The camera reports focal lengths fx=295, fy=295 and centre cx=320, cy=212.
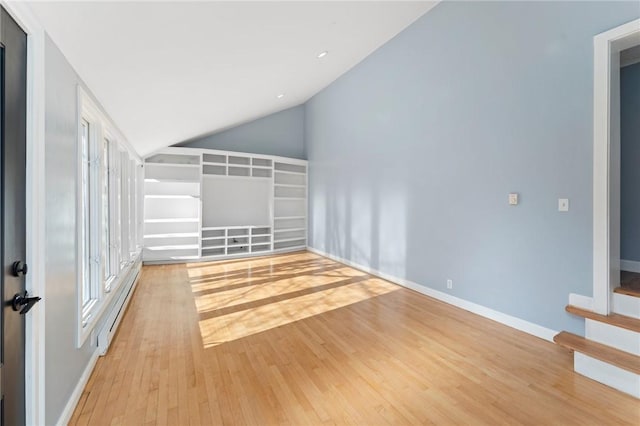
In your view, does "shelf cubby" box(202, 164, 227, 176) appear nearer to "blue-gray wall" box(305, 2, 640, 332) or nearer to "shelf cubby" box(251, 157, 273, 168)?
"shelf cubby" box(251, 157, 273, 168)

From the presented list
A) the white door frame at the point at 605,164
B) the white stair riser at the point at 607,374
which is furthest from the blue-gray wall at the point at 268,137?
the white stair riser at the point at 607,374

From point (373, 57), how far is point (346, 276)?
385cm

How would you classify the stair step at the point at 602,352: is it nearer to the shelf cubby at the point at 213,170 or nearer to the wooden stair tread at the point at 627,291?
the wooden stair tread at the point at 627,291

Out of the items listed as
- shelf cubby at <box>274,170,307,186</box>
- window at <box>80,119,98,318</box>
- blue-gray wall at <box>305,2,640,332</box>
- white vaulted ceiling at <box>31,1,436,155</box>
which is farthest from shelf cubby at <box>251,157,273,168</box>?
window at <box>80,119,98,318</box>

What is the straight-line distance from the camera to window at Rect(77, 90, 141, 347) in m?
2.04

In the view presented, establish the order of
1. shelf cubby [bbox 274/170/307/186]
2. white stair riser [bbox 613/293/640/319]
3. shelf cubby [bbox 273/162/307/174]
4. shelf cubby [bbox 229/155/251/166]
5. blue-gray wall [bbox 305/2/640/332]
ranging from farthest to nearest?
shelf cubby [bbox 274/170/307/186]
shelf cubby [bbox 273/162/307/174]
shelf cubby [bbox 229/155/251/166]
blue-gray wall [bbox 305/2/640/332]
white stair riser [bbox 613/293/640/319]

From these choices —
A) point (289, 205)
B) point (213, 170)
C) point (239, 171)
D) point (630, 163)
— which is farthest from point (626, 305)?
point (213, 170)

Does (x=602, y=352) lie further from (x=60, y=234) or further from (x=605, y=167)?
(x=60, y=234)

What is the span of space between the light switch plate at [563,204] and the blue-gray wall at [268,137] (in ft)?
20.9

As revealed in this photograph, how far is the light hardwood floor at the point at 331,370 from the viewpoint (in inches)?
70.4

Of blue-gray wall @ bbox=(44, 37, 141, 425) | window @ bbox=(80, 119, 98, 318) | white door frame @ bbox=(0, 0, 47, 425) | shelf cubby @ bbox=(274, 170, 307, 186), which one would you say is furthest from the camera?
shelf cubby @ bbox=(274, 170, 307, 186)

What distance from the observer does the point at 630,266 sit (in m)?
3.39

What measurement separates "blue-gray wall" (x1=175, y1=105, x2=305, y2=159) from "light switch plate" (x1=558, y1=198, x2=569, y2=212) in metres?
6.36

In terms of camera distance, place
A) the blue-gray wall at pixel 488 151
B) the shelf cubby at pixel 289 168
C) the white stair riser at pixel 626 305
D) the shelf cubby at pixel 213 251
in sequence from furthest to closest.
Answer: the shelf cubby at pixel 289 168
the shelf cubby at pixel 213 251
the blue-gray wall at pixel 488 151
the white stair riser at pixel 626 305
